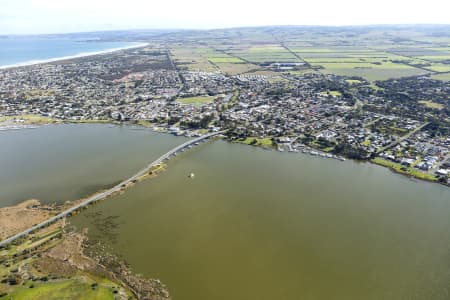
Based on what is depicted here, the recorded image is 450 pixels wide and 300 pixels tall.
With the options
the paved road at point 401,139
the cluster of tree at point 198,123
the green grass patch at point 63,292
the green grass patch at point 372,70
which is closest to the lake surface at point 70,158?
the cluster of tree at point 198,123

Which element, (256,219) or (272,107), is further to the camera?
(272,107)

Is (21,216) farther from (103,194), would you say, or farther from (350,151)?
(350,151)

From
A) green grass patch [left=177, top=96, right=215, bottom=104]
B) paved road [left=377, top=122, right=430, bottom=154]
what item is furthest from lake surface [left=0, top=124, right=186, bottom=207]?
paved road [left=377, top=122, right=430, bottom=154]

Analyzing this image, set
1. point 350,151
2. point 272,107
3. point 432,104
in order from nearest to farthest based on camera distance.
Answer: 1. point 350,151
2. point 272,107
3. point 432,104

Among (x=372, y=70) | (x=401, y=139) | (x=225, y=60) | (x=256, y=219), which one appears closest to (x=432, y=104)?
(x=401, y=139)

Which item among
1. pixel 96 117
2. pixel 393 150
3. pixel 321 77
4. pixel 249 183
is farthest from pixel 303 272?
pixel 321 77

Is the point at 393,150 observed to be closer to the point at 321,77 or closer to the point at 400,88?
the point at 400,88
